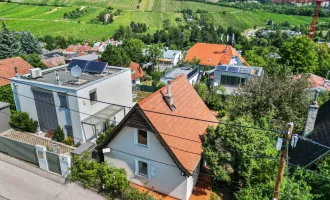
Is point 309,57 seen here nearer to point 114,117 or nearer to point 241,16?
point 114,117

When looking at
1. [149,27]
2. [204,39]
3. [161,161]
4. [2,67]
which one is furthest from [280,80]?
[149,27]

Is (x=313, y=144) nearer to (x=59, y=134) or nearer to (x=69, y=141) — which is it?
(x=69, y=141)

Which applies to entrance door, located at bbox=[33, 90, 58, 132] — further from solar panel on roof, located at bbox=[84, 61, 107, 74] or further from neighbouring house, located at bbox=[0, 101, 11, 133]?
solar panel on roof, located at bbox=[84, 61, 107, 74]

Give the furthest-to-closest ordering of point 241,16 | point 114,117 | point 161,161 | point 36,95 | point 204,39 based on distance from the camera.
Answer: point 241,16 → point 204,39 → point 114,117 → point 36,95 → point 161,161

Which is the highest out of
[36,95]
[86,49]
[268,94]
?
[268,94]

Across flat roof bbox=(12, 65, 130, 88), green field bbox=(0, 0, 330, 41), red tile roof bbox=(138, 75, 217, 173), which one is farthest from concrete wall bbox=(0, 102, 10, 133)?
green field bbox=(0, 0, 330, 41)

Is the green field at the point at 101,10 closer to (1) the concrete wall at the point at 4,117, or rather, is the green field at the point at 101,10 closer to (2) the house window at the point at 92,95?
(1) the concrete wall at the point at 4,117

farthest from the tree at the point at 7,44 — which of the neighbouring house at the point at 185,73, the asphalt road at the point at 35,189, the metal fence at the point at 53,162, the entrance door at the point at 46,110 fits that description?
the metal fence at the point at 53,162

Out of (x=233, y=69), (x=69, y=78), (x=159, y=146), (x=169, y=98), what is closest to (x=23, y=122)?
(x=69, y=78)
